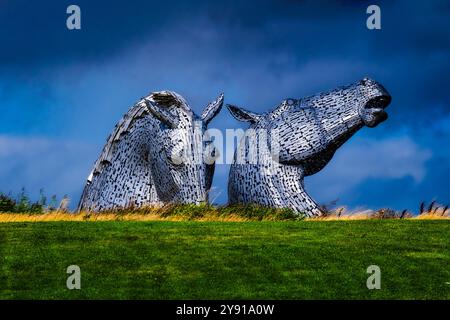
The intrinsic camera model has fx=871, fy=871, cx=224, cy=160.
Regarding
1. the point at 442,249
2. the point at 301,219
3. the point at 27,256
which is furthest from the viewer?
the point at 301,219

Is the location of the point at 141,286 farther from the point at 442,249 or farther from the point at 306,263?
the point at 442,249

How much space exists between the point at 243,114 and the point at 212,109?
1.22m

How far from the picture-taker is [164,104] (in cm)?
2572

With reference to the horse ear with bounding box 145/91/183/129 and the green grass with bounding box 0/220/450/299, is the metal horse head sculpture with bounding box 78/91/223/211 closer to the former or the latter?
the horse ear with bounding box 145/91/183/129

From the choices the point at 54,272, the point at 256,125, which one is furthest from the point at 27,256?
the point at 256,125

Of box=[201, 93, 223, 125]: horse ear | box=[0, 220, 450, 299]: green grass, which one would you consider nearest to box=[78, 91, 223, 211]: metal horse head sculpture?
box=[201, 93, 223, 125]: horse ear

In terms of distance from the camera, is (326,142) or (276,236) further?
(326,142)

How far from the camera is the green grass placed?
14.2m

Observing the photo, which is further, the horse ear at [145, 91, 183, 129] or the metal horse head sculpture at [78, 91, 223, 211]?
the horse ear at [145, 91, 183, 129]

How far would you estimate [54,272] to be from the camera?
15422mm

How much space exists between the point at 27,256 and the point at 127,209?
322 inches

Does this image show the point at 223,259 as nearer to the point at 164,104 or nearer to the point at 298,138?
the point at 298,138

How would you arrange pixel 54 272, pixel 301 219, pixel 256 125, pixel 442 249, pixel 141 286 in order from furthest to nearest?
pixel 256 125
pixel 301 219
pixel 442 249
pixel 54 272
pixel 141 286

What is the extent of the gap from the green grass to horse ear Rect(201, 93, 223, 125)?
5.00m
